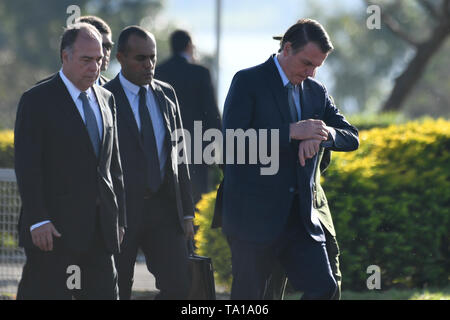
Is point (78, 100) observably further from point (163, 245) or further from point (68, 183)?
point (163, 245)

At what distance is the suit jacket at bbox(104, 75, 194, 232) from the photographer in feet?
19.2

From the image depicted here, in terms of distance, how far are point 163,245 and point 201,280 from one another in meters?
0.35

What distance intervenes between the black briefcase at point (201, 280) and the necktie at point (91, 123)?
4.43 feet

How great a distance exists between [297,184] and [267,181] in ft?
0.59

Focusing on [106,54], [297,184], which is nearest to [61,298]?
[297,184]

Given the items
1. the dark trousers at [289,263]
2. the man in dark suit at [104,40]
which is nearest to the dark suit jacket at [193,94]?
the man in dark suit at [104,40]

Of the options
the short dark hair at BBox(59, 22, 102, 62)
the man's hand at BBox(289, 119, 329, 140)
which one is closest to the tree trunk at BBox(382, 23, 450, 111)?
the man's hand at BBox(289, 119, 329, 140)

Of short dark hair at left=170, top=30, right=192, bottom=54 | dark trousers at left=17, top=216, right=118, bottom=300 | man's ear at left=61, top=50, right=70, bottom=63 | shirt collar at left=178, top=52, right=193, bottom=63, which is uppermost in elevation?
short dark hair at left=170, top=30, right=192, bottom=54

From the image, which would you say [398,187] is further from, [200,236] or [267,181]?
[267,181]

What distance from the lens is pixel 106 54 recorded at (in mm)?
6543

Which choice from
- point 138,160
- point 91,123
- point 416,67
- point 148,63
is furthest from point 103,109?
point 416,67

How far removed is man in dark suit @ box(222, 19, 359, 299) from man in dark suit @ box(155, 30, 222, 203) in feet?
11.4

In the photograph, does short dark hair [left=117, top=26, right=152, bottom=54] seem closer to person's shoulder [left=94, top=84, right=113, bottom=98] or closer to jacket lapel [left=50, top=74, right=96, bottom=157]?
person's shoulder [left=94, top=84, right=113, bottom=98]

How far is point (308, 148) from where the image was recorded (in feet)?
16.3
